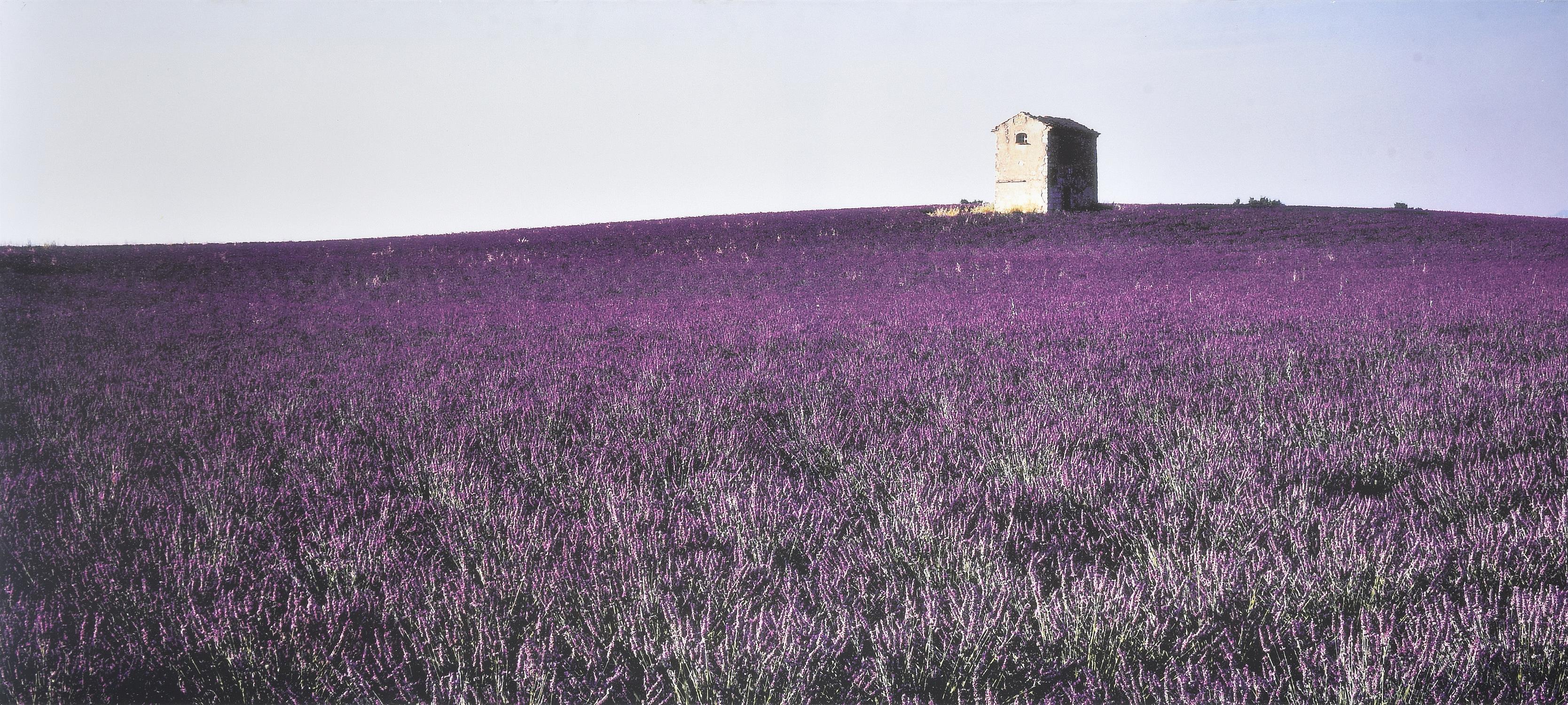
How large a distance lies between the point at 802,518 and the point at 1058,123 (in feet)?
69.1

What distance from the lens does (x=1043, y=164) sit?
67.9ft

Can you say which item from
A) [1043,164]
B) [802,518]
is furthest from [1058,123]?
[802,518]

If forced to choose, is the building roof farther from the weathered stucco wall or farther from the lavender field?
the lavender field

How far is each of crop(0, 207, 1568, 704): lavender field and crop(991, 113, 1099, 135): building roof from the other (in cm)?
1577

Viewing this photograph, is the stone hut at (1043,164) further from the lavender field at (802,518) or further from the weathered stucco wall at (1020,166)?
the lavender field at (802,518)

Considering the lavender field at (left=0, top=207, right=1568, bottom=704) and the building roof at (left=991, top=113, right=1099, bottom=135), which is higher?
the building roof at (left=991, top=113, right=1099, bottom=135)

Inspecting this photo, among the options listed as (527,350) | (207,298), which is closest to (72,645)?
(527,350)

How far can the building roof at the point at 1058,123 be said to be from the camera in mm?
20516

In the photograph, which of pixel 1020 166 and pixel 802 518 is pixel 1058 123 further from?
pixel 802 518

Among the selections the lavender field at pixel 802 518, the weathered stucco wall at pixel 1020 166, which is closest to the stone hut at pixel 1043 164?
the weathered stucco wall at pixel 1020 166

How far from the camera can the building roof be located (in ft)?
67.3

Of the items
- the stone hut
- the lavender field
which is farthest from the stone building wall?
the lavender field

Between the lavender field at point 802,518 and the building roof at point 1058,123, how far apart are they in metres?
15.8

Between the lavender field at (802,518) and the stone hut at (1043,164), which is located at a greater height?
the stone hut at (1043,164)
